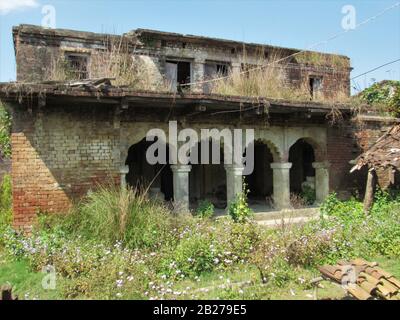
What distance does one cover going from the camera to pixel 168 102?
819cm

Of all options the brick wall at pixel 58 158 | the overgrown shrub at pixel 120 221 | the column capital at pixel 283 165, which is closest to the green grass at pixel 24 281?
the overgrown shrub at pixel 120 221

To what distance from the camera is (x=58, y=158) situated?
309 inches

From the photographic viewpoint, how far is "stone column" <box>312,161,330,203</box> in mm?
11102

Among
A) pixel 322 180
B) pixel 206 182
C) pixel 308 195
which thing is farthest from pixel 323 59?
pixel 206 182

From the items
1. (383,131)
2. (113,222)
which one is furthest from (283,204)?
(113,222)

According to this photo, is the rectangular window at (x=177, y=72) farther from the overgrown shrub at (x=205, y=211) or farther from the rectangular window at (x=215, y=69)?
the overgrown shrub at (x=205, y=211)

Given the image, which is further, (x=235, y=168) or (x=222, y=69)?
(x=222, y=69)

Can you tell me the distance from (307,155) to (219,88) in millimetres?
5160

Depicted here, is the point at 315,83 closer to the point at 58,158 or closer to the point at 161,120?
the point at 161,120

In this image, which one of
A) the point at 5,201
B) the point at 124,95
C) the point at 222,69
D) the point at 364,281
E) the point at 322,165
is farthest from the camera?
the point at 222,69

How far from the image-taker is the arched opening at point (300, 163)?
1317cm

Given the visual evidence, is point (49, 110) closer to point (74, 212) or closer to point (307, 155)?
point (74, 212)

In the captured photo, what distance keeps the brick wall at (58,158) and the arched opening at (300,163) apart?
25.2 ft

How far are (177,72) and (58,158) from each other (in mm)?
6108
